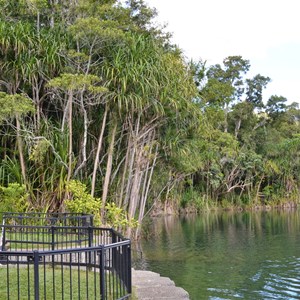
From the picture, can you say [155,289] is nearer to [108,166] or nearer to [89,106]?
[108,166]

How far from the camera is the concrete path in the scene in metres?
7.75

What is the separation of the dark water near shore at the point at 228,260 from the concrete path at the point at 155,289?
250 centimetres

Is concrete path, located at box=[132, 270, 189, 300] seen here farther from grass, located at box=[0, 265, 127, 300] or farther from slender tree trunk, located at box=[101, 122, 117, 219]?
slender tree trunk, located at box=[101, 122, 117, 219]

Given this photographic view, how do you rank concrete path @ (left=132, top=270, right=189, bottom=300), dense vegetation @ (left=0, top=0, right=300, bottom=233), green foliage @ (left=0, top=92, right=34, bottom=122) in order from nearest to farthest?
concrete path @ (left=132, top=270, right=189, bottom=300), green foliage @ (left=0, top=92, right=34, bottom=122), dense vegetation @ (left=0, top=0, right=300, bottom=233)

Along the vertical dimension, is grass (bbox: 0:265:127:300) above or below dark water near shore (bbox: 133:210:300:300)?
above

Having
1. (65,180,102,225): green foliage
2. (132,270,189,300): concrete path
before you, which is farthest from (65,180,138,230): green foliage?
(132,270,189,300): concrete path

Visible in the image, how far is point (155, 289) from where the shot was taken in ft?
27.3

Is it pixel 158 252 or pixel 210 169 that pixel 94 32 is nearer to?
pixel 158 252

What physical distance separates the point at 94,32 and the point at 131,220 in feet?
20.5

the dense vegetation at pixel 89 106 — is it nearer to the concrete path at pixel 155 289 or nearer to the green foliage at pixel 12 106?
the green foliage at pixel 12 106

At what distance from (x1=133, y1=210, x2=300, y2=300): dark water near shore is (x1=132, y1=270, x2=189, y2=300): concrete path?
250cm

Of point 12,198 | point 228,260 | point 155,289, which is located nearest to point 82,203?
point 12,198

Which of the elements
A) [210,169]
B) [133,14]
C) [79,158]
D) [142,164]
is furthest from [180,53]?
[210,169]

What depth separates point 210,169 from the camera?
41625 millimetres
